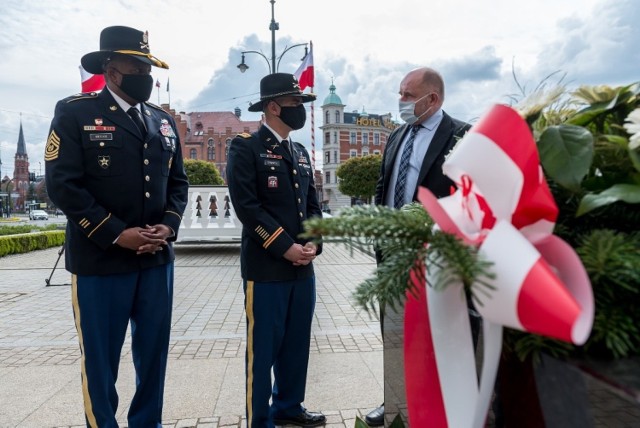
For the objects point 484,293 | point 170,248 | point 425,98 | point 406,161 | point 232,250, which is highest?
point 425,98

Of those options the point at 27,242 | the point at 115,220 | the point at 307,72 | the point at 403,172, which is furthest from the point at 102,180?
the point at 27,242

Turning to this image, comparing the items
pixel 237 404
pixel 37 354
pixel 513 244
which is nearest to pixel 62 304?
pixel 37 354

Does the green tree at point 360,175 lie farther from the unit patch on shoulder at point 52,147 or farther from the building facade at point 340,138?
the unit patch on shoulder at point 52,147

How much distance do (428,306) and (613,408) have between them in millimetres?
312

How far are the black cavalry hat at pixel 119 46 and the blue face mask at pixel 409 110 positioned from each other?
4.94 ft

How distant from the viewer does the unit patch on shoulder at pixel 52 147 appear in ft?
8.16

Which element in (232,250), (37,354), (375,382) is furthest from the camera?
(232,250)

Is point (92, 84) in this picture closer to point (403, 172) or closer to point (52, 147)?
point (52, 147)

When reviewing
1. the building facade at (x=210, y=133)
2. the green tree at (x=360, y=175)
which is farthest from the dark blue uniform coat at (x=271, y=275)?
the building facade at (x=210, y=133)

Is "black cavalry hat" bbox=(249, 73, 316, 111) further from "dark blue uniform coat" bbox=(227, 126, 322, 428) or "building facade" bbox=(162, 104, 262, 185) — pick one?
"building facade" bbox=(162, 104, 262, 185)

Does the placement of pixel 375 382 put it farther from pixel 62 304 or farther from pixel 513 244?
pixel 62 304

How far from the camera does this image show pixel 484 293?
2.19 feet

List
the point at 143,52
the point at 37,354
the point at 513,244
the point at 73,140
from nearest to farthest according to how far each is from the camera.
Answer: the point at 513,244 < the point at 73,140 < the point at 143,52 < the point at 37,354

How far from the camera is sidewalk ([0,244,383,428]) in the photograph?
325 centimetres
